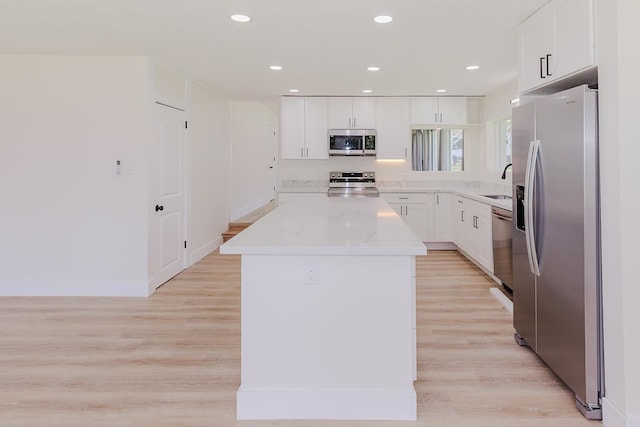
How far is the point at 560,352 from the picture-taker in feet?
7.55

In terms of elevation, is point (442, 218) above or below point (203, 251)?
above

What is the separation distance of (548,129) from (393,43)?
5.93ft

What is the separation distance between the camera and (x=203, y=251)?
19.3 feet

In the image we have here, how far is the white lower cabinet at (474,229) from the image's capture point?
4.62 m

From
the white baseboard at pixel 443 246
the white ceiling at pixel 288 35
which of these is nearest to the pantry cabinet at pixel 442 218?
the white baseboard at pixel 443 246

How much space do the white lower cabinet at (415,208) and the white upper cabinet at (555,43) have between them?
10.5ft

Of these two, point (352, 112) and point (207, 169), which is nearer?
point (207, 169)

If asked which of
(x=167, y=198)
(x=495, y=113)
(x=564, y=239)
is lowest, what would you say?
(x=564, y=239)

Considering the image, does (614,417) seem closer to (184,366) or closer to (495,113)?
(184,366)

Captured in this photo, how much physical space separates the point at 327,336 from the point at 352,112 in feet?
16.0

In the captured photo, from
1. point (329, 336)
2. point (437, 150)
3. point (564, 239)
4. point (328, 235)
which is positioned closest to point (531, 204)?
point (564, 239)

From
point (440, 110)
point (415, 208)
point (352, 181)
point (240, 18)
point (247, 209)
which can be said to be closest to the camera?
point (240, 18)

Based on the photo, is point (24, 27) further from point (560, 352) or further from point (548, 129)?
point (560, 352)

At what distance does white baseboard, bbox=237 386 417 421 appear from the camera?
6.78ft
